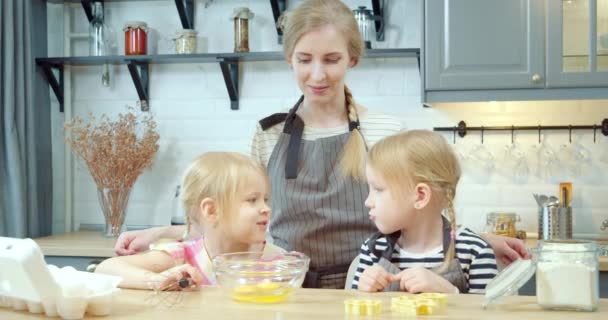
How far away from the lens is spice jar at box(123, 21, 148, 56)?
149 inches

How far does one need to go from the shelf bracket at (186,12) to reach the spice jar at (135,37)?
176 mm

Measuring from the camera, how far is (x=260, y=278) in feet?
4.63

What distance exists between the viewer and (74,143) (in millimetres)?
3695

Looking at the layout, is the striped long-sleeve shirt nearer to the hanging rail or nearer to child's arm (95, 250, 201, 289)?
child's arm (95, 250, 201, 289)

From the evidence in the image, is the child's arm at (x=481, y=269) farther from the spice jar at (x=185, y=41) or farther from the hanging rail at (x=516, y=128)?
the spice jar at (x=185, y=41)

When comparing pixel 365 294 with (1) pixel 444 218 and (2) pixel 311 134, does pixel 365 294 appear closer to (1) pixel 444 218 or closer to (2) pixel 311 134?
(1) pixel 444 218

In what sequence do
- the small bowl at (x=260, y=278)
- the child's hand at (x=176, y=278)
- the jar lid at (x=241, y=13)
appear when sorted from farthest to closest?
1. the jar lid at (x=241, y=13)
2. the child's hand at (x=176, y=278)
3. the small bowl at (x=260, y=278)

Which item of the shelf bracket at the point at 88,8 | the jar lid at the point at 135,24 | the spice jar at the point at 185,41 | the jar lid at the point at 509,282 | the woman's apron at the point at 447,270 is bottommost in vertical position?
the woman's apron at the point at 447,270

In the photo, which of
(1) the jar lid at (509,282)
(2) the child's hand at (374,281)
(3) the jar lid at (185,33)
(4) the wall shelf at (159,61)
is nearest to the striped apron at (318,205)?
(2) the child's hand at (374,281)

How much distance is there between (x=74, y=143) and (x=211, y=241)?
73.9 inches

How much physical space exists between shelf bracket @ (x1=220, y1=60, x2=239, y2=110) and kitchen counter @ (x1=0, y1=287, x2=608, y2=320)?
7.49 feet

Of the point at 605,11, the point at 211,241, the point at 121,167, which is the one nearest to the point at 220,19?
the point at 121,167

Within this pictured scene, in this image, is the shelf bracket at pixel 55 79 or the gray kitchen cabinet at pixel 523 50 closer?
the gray kitchen cabinet at pixel 523 50

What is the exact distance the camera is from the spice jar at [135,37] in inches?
149
